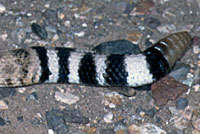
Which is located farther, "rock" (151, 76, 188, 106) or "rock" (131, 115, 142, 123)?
"rock" (151, 76, 188, 106)

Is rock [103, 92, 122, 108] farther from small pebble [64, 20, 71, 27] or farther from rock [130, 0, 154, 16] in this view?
rock [130, 0, 154, 16]

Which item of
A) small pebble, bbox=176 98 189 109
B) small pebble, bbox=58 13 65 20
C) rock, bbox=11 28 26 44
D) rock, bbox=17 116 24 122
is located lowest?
small pebble, bbox=176 98 189 109

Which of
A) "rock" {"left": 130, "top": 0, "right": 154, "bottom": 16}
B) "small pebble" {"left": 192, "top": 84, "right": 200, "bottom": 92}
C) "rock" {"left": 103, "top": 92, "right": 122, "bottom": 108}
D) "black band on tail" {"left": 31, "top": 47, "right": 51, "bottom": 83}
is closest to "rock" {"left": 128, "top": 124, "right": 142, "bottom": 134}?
"rock" {"left": 103, "top": 92, "right": 122, "bottom": 108}

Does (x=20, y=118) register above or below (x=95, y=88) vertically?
below

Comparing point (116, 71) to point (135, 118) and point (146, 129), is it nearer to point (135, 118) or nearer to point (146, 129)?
point (135, 118)

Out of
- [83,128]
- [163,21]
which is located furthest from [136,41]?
[83,128]

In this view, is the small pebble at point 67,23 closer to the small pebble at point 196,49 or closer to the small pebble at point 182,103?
the small pebble at point 196,49

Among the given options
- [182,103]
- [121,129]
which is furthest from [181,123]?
[121,129]
